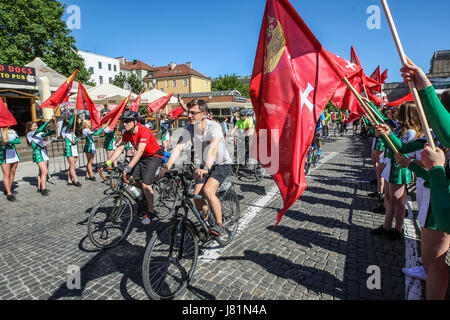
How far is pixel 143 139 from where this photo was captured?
451 cm

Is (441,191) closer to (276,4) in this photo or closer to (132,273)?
(276,4)

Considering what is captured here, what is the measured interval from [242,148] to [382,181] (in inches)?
189

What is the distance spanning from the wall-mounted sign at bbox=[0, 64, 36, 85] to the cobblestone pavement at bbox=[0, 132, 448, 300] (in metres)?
14.1

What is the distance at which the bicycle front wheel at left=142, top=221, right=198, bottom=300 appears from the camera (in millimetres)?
2736

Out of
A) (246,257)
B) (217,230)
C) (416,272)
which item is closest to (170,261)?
(217,230)

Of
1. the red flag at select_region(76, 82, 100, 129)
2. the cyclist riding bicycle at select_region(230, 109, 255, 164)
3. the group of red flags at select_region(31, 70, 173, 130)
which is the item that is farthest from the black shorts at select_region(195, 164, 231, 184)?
the cyclist riding bicycle at select_region(230, 109, 255, 164)

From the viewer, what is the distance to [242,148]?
9.57 metres

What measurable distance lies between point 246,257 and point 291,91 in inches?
92.8

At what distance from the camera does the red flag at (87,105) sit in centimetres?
748

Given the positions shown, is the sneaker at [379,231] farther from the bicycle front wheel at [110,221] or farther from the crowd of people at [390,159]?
the bicycle front wheel at [110,221]

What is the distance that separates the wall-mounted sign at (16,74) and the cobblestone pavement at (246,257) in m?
14.1

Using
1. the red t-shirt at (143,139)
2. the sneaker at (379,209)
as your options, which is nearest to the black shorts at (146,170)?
the red t-shirt at (143,139)

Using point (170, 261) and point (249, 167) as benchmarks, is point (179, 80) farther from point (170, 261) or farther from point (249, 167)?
point (170, 261)
